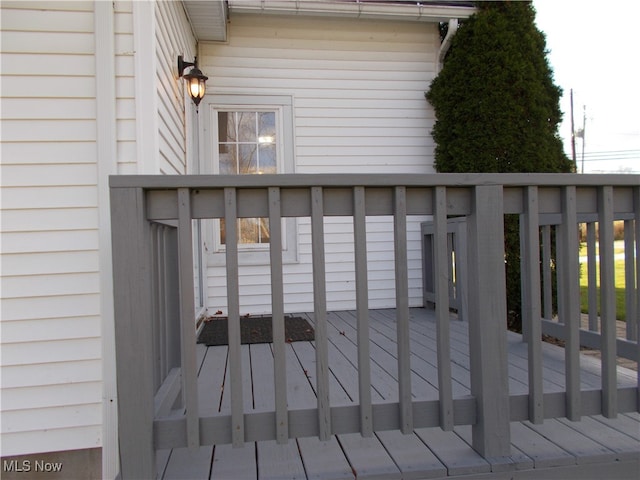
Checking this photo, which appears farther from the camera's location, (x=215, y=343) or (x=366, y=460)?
(x=215, y=343)

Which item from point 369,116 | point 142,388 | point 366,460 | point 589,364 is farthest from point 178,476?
point 369,116

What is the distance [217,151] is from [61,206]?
2.39 m

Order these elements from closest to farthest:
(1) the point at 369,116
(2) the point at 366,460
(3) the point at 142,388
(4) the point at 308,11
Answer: (3) the point at 142,388, (2) the point at 366,460, (4) the point at 308,11, (1) the point at 369,116

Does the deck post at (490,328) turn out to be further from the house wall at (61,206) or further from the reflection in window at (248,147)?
the reflection in window at (248,147)

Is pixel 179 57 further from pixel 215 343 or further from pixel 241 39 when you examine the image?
pixel 215 343

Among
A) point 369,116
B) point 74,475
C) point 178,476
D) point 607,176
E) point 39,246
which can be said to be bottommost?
point 74,475

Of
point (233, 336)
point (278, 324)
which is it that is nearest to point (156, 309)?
point (233, 336)

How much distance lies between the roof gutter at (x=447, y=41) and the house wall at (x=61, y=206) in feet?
10.6

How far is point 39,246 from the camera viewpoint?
1.92 m

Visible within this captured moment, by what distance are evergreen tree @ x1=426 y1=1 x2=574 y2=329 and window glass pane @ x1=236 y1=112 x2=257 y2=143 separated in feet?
6.53

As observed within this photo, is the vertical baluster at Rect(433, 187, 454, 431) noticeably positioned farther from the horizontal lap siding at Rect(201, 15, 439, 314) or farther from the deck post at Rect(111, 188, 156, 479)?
the horizontal lap siding at Rect(201, 15, 439, 314)

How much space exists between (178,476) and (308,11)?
13.0ft

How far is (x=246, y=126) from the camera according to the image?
169 inches

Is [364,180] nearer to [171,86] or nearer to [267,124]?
[171,86]
